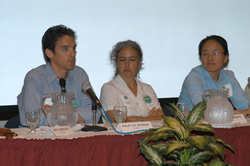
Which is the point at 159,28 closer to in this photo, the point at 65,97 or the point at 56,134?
the point at 65,97

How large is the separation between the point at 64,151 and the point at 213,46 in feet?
7.02

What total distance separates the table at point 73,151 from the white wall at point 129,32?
6.26 ft

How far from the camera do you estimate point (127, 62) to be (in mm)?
2680

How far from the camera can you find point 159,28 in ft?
11.2

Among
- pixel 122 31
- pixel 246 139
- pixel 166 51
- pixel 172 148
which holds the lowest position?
pixel 246 139

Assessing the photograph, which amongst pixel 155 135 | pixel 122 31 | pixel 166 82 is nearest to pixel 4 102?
pixel 122 31

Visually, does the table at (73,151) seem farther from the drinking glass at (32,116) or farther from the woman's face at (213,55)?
the woman's face at (213,55)

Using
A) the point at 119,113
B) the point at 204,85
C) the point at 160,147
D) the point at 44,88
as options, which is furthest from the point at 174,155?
the point at 204,85

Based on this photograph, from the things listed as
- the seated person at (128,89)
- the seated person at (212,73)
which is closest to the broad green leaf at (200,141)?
the seated person at (128,89)

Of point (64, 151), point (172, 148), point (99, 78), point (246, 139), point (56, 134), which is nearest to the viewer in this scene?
point (172, 148)

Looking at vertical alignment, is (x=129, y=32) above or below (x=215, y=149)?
above

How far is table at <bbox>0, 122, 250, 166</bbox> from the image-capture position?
1167 millimetres

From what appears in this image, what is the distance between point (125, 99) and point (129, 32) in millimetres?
1023

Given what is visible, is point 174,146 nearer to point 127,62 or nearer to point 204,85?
point 127,62
